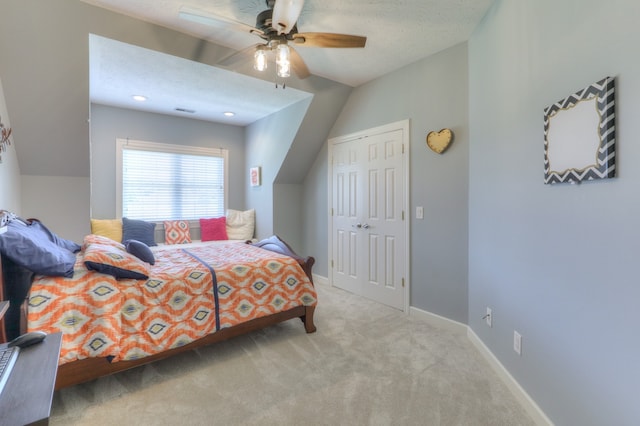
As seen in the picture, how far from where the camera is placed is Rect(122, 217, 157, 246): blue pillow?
405cm

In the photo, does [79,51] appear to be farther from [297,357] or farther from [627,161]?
[627,161]

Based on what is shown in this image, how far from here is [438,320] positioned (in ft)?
9.93

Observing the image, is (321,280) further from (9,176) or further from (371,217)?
(9,176)

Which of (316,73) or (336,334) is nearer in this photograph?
(336,334)

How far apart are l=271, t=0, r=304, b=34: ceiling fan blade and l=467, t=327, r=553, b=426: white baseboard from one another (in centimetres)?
260

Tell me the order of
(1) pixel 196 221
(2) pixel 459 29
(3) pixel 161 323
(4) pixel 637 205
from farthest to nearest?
(1) pixel 196 221 → (2) pixel 459 29 → (3) pixel 161 323 → (4) pixel 637 205

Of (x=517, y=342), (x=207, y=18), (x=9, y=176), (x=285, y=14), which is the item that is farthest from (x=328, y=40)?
(x=9, y=176)

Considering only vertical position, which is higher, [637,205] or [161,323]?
[637,205]

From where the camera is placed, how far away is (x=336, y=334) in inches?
110

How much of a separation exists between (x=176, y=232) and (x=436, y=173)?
3744 mm

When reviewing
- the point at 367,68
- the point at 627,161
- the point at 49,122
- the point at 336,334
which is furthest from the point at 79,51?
the point at 627,161

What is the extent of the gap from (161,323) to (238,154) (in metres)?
3.78

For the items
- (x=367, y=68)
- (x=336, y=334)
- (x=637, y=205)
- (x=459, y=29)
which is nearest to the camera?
(x=637, y=205)

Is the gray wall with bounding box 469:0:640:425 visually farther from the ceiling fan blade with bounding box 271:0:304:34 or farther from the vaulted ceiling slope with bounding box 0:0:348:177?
the vaulted ceiling slope with bounding box 0:0:348:177
